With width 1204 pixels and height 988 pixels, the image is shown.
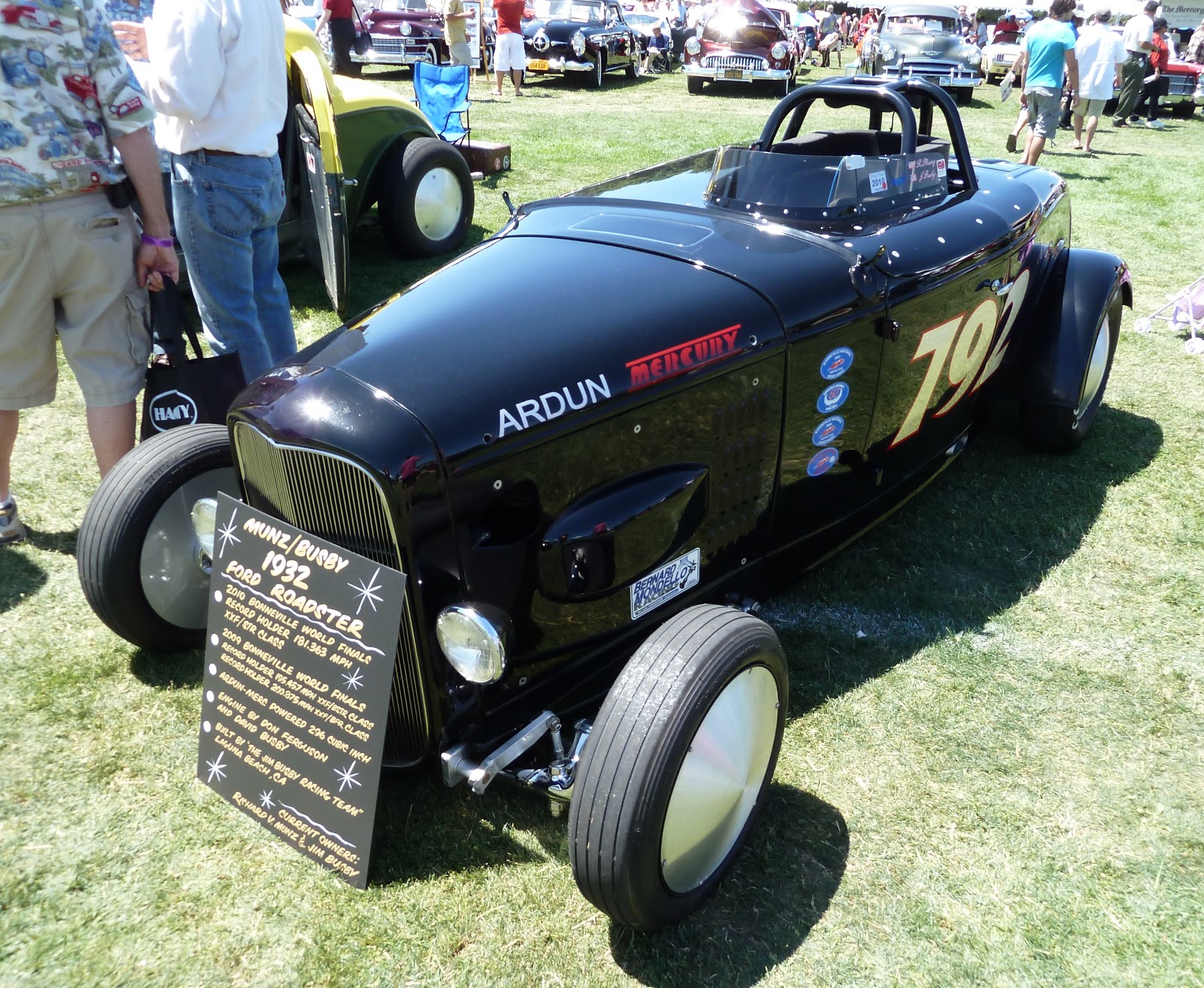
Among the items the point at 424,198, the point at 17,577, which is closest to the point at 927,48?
the point at 424,198

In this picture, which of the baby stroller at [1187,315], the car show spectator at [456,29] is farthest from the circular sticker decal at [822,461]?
the car show spectator at [456,29]

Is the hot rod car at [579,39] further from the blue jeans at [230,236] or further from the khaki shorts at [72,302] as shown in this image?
the khaki shorts at [72,302]

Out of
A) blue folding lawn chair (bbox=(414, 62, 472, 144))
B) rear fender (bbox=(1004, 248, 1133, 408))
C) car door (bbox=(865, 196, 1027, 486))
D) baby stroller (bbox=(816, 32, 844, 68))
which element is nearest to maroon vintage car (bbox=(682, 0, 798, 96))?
baby stroller (bbox=(816, 32, 844, 68))

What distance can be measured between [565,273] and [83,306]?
1757mm

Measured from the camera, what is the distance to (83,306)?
331 cm

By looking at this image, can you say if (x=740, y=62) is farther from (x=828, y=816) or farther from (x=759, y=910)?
(x=759, y=910)

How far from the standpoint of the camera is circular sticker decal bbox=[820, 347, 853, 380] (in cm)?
292

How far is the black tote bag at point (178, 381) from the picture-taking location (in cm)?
341

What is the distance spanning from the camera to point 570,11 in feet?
57.0

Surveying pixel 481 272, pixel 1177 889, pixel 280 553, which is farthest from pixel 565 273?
pixel 1177 889

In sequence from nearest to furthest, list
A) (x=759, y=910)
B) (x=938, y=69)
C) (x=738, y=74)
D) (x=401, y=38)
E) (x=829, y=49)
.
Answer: (x=759, y=910), (x=401, y=38), (x=738, y=74), (x=938, y=69), (x=829, y=49)

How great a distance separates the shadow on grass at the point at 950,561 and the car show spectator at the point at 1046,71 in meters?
6.84

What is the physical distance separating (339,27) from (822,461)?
1354 centimetres

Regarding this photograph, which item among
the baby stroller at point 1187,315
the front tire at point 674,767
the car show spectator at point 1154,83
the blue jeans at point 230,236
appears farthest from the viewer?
the car show spectator at point 1154,83
